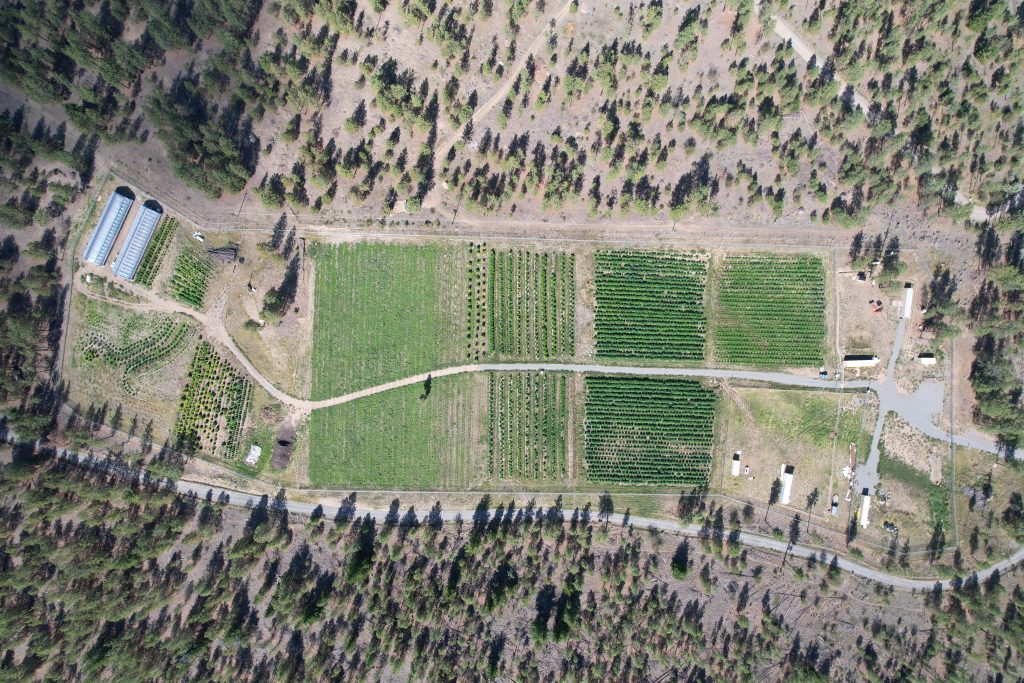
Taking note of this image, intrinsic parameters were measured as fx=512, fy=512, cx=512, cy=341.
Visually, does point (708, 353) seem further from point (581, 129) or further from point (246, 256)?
point (246, 256)

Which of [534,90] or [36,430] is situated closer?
[36,430]

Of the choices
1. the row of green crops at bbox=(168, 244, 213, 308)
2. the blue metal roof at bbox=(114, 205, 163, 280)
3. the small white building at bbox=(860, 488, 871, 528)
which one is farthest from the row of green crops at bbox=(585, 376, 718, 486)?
the blue metal roof at bbox=(114, 205, 163, 280)

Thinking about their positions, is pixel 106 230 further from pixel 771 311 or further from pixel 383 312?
pixel 771 311

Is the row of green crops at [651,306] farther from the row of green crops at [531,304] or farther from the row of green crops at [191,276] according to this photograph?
the row of green crops at [191,276]

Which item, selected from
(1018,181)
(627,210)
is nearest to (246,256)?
(627,210)

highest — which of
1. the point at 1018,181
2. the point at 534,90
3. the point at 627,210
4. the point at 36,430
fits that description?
the point at 534,90

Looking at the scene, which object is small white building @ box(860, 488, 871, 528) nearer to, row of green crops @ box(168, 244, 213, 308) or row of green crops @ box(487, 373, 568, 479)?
row of green crops @ box(487, 373, 568, 479)

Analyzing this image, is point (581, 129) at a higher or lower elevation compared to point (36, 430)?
higher

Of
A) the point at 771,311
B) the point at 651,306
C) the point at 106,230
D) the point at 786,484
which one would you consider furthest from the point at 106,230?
the point at 786,484
